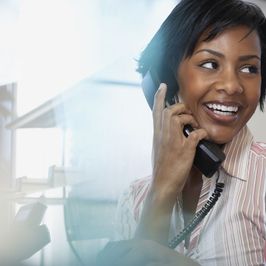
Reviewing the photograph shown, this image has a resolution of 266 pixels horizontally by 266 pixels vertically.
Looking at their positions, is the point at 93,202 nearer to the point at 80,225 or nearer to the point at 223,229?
the point at 80,225

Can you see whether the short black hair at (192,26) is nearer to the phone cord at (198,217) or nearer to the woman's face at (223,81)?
the woman's face at (223,81)

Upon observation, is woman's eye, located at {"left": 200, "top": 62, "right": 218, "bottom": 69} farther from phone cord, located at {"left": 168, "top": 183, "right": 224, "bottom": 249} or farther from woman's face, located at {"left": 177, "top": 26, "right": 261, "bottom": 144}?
phone cord, located at {"left": 168, "top": 183, "right": 224, "bottom": 249}

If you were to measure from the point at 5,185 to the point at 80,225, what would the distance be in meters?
0.10

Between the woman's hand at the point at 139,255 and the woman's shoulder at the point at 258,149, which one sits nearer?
the woman's hand at the point at 139,255

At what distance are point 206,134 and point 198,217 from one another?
97 millimetres

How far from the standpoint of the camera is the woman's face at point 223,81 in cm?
57

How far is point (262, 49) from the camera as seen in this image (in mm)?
606

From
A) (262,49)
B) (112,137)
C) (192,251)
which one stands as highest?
(262,49)

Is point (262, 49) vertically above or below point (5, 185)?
above

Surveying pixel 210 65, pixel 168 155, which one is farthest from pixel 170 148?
pixel 210 65

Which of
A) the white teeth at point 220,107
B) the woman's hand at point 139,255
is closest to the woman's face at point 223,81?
the white teeth at point 220,107

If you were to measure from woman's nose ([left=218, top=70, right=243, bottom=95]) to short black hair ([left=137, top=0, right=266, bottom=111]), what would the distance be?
0.15ft

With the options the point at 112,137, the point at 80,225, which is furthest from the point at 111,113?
the point at 80,225

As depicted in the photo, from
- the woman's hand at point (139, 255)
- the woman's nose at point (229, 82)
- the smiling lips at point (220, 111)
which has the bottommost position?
the woman's hand at point (139, 255)
